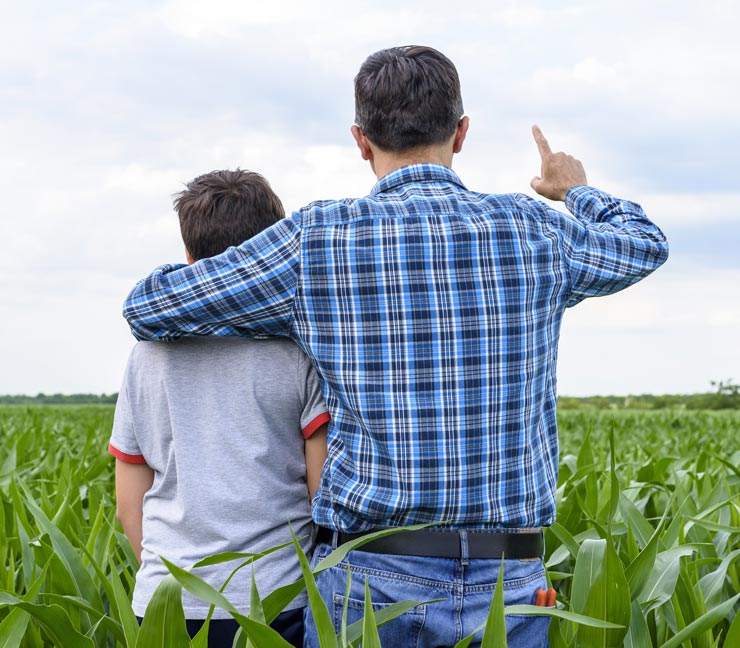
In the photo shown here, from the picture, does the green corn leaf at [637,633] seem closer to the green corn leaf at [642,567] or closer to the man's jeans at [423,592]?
the green corn leaf at [642,567]

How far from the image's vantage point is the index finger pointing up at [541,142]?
215 centimetres

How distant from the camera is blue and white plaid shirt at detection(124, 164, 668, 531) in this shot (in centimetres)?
158

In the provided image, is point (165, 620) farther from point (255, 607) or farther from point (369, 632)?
point (369, 632)

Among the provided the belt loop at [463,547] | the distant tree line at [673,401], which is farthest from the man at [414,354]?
the distant tree line at [673,401]

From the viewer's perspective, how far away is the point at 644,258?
1.89m

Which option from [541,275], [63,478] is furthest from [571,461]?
[541,275]

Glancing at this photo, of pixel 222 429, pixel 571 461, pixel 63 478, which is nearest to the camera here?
pixel 222 429

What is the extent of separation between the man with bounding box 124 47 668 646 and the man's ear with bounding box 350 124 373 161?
10 cm

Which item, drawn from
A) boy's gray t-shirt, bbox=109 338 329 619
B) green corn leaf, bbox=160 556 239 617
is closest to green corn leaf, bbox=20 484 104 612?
boy's gray t-shirt, bbox=109 338 329 619

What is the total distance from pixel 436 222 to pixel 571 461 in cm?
265

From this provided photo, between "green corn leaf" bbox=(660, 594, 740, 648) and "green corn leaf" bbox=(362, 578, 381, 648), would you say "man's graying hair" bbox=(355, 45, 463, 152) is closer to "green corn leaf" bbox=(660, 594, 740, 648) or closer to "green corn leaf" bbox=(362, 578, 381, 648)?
"green corn leaf" bbox=(362, 578, 381, 648)

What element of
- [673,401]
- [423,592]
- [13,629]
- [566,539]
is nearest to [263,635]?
[423,592]

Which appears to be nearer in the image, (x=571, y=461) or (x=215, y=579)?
(x=215, y=579)

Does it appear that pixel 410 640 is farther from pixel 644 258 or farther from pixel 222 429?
pixel 644 258
